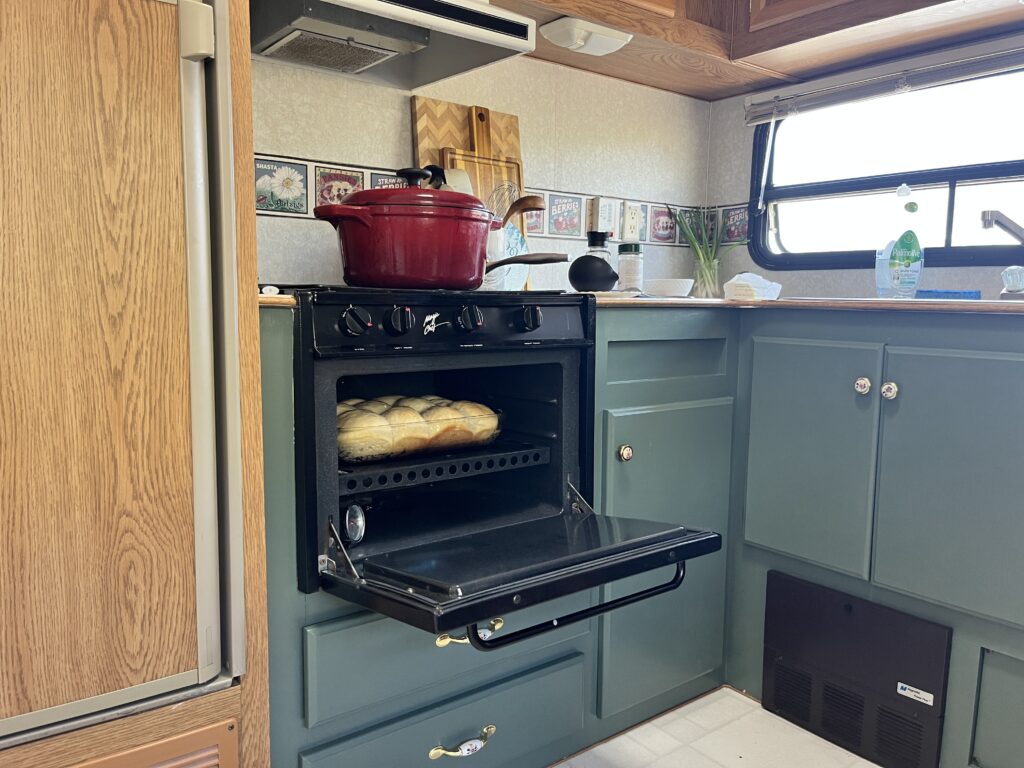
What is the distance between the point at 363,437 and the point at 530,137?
3.90ft

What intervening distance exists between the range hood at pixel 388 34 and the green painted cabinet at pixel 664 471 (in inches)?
25.0

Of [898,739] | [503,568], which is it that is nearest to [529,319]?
[503,568]

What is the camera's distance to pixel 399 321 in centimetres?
138

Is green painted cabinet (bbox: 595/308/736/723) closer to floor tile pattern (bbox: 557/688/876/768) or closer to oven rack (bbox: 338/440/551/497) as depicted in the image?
floor tile pattern (bbox: 557/688/876/768)

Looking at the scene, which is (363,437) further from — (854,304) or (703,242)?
(703,242)

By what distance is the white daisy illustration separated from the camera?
1839 mm

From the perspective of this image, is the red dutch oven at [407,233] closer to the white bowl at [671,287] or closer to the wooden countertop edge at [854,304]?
the wooden countertop edge at [854,304]

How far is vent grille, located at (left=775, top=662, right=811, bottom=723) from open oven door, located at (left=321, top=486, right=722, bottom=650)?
81 centimetres

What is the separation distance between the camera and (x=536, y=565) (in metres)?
1.27

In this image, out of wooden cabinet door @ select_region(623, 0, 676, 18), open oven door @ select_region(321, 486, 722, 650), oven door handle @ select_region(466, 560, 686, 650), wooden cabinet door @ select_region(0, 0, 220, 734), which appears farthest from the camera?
wooden cabinet door @ select_region(623, 0, 676, 18)

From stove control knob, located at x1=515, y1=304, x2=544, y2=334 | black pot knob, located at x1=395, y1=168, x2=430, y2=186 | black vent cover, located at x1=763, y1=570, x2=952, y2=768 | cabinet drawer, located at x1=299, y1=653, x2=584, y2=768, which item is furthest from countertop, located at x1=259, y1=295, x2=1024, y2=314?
cabinet drawer, located at x1=299, y1=653, x2=584, y2=768

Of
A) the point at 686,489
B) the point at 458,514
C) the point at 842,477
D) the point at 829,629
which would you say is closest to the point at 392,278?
the point at 458,514

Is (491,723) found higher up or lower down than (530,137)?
lower down

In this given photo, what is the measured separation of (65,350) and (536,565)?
29.4 inches
